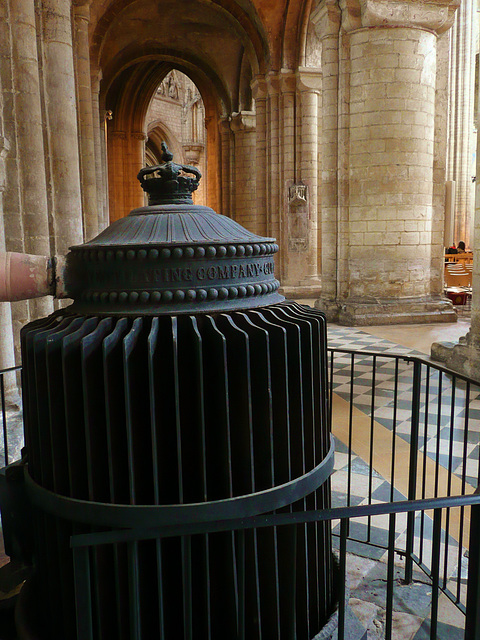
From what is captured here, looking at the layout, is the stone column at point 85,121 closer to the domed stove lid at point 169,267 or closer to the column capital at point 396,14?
the column capital at point 396,14

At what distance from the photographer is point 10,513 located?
220 cm

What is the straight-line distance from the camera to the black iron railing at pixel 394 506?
4.94ft

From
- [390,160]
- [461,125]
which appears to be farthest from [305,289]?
[461,125]

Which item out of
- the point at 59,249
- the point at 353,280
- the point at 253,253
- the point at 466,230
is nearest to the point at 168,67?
the point at 466,230

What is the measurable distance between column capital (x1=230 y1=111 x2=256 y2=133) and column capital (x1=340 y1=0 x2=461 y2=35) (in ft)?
31.4

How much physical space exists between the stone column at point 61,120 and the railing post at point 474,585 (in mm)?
6233

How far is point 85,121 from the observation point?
36.3ft

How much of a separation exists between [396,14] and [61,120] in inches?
262

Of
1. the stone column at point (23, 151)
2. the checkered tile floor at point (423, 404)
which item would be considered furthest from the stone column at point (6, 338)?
the checkered tile floor at point (423, 404)

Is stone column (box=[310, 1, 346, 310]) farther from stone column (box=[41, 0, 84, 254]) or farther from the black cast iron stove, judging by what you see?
the black cast iron stove

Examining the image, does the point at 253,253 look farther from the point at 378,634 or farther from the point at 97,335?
the point at 378,634

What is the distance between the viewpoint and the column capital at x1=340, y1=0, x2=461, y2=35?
402 inches

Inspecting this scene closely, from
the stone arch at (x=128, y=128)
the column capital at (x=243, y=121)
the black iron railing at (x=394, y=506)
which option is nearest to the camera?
the black iron railing at (x=394, y=506)

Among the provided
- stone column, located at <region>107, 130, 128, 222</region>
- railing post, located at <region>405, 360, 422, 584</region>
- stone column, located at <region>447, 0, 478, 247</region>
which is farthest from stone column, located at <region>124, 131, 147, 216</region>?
railing post, located at <region>405, 360, 422, 584</region>
